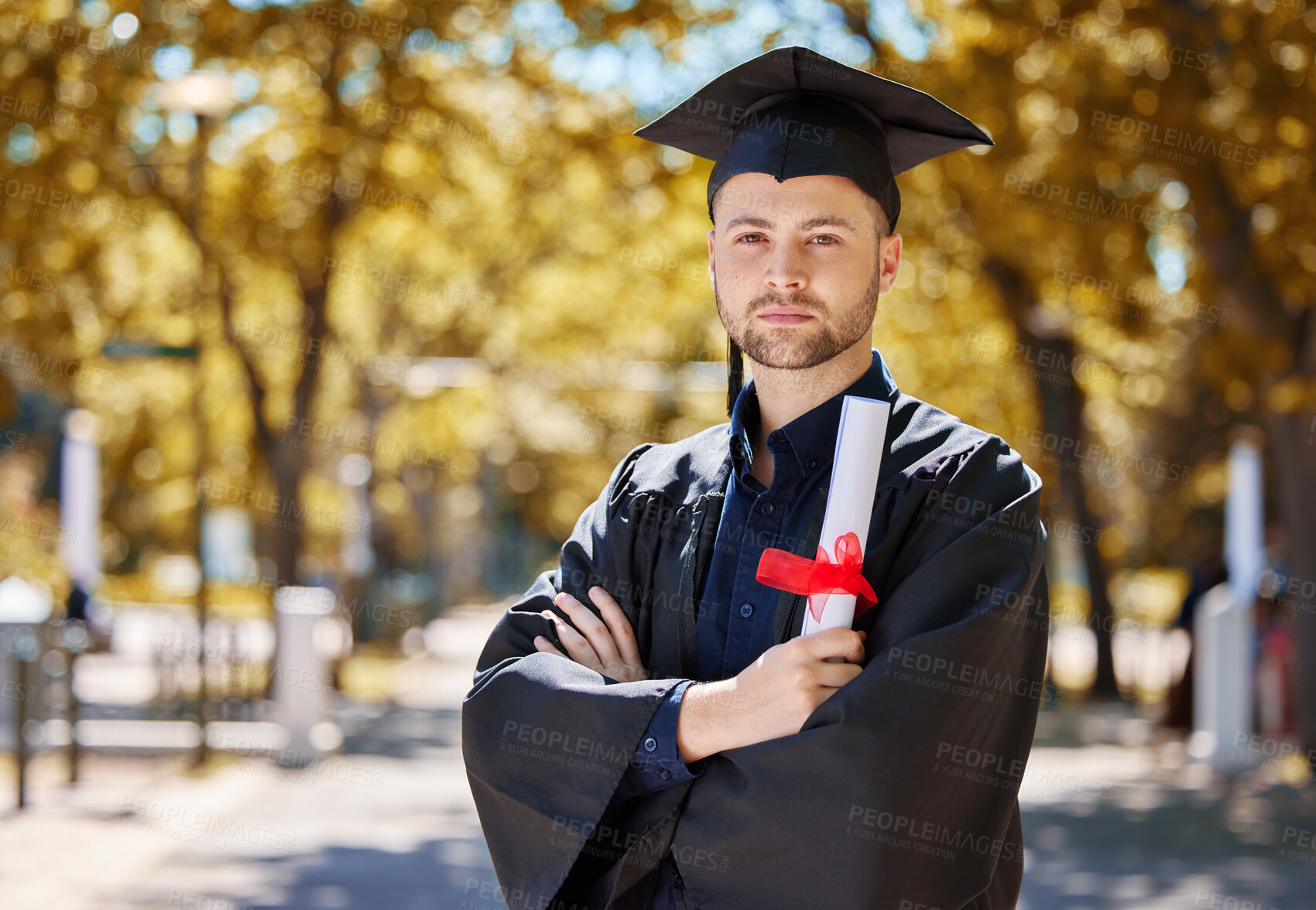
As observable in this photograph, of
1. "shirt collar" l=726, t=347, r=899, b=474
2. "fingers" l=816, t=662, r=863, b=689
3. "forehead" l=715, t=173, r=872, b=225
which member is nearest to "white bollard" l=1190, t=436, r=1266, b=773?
"shirt collar" l=726, t=347, r=899, b=474

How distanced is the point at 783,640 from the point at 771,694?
19cm

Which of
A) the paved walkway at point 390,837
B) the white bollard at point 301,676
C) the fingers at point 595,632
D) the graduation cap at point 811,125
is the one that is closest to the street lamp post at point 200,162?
the white bollard at point 301,676

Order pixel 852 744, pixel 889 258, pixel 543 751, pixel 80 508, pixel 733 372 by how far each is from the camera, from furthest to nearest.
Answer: pixel 80 508 < pixel 733 372 < pixel 889 258 < pixel 543 751 < pixel 852 744

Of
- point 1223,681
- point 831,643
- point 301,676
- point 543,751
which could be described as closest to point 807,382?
point 831,643

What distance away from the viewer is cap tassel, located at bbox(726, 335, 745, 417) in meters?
2.62

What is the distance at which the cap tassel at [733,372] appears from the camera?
8.58ft

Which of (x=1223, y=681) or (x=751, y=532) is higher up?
(x=751, y=532)

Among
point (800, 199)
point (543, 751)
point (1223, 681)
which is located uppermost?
point (800, 199)

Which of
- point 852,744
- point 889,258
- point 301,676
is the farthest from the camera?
point 301,676

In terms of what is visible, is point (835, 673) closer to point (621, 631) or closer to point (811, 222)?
point (621, 631)

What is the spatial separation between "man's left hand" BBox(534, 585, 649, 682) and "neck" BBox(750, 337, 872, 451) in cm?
40

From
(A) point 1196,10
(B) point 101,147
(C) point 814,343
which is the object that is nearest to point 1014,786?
(C) point 814,343

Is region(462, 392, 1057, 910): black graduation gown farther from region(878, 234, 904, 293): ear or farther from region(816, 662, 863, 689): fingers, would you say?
region(878, 234, 904, 293): ear

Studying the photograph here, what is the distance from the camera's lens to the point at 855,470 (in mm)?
2039
